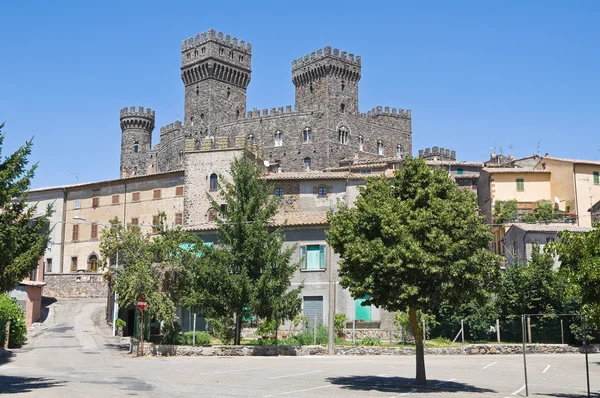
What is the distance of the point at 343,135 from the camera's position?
8050cm

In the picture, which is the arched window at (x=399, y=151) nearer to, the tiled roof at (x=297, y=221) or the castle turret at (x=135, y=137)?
the castle turret at (x=135, y=137)

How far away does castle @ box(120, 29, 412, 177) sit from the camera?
79.9 meters

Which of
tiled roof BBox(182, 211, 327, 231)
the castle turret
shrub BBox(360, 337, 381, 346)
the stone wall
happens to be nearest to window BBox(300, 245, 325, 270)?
tiled roof BBox(182, 211, 327, 231)

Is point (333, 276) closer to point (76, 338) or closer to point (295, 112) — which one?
point (76, 338)

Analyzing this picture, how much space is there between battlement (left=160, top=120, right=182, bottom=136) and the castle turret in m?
8.24

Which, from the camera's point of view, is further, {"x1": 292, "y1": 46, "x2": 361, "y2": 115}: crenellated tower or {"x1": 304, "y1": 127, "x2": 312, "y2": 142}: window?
{"x1": 292, "y1": 46, "x2": 361, "y2": 115}: crenellated tower

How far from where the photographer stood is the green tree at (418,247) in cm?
1820

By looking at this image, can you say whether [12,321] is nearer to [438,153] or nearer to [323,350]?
[323,350]

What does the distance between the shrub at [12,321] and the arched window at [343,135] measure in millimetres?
51847

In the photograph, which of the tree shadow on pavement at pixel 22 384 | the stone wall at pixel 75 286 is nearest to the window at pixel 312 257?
the tree shadow on pavement at pixel 22 384

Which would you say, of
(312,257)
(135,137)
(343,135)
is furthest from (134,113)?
(312,257)

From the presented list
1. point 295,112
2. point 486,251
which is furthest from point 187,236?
point 295,112

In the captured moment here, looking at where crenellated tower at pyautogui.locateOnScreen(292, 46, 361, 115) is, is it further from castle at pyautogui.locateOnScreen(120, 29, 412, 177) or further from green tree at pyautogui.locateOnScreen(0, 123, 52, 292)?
green tree at pyautogui.locateOnScreen(0, 123, 52, 292)

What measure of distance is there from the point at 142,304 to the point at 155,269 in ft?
5.86
